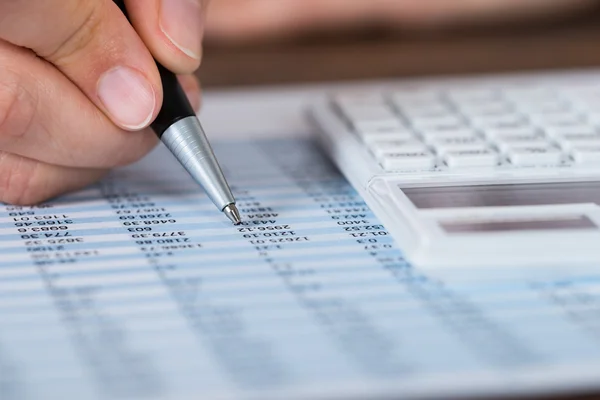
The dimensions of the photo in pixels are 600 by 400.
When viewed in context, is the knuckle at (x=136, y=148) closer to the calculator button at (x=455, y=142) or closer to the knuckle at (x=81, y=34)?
the knuckle at (x=81, y=34)

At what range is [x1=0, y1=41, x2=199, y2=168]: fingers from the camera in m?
0.47

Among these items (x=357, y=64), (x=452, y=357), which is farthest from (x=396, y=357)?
(x=357, y=64)

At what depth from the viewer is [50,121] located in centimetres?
49

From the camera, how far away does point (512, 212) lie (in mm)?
455

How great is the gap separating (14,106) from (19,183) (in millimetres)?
49

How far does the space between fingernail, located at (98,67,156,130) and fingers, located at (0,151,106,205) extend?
54mm

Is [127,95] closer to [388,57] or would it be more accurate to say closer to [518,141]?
[518,141]

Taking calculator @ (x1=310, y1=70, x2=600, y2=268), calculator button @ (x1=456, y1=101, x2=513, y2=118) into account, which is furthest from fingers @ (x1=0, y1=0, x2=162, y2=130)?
calculator button @ (x1=456, y1=101, x2=513, y2=118)

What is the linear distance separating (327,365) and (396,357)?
3 centimetres

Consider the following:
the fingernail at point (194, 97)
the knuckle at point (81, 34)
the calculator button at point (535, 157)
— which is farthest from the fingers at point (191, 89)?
the calculator button at point (535, 157)

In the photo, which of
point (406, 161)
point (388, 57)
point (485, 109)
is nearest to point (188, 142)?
point (406, 161)

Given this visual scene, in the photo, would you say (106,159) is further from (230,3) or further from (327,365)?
(230,3)

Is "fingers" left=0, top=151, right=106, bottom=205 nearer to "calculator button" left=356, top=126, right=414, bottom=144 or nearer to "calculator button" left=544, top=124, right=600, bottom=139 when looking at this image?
"calculator button" left=356, top=126, right=414, bottom=144

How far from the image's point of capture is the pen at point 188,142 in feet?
1.59
